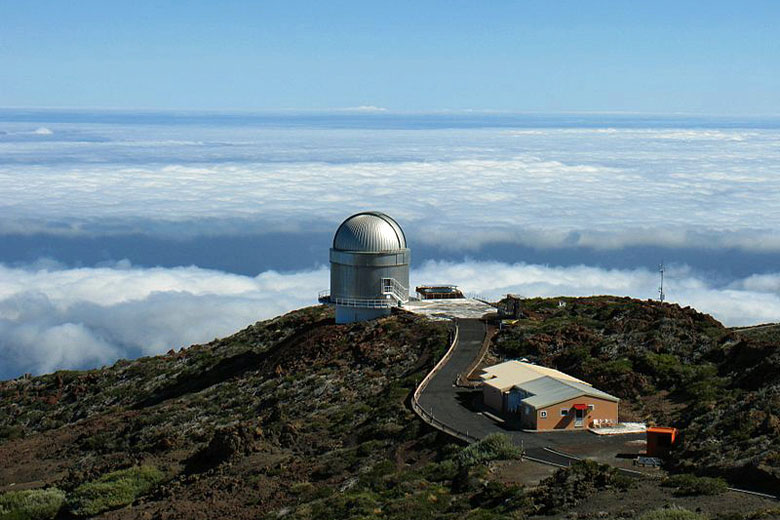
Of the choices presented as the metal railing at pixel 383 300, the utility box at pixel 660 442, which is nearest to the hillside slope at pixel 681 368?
the utility box at pixel 660 442

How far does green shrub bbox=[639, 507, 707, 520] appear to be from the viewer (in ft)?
68.9

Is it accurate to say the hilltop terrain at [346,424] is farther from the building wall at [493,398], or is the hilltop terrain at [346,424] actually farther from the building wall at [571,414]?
the building wall at [493,398]

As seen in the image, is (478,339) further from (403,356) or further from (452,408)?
(452,408)

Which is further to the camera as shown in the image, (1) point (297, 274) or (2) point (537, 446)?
(1) point (297, 274)

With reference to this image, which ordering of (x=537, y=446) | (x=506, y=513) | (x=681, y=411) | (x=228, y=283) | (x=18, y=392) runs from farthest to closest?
(x=228, y=283) < (x=18, y=392) < (x=681, y=411) < (x=537, y=446) < (x=506, y=513)

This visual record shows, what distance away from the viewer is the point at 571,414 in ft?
105

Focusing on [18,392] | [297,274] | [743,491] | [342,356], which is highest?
[743,491]

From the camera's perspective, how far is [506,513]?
→ 23234 millimetres

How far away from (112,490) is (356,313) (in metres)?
21.4

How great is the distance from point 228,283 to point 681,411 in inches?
6020

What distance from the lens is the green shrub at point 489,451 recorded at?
28031 mm

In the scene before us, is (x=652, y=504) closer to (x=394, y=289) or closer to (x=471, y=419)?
(x=471, y=419)

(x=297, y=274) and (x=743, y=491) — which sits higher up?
(x=743, y=491)

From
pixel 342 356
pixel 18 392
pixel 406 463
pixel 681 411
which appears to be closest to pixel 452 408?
pixel 406 463
